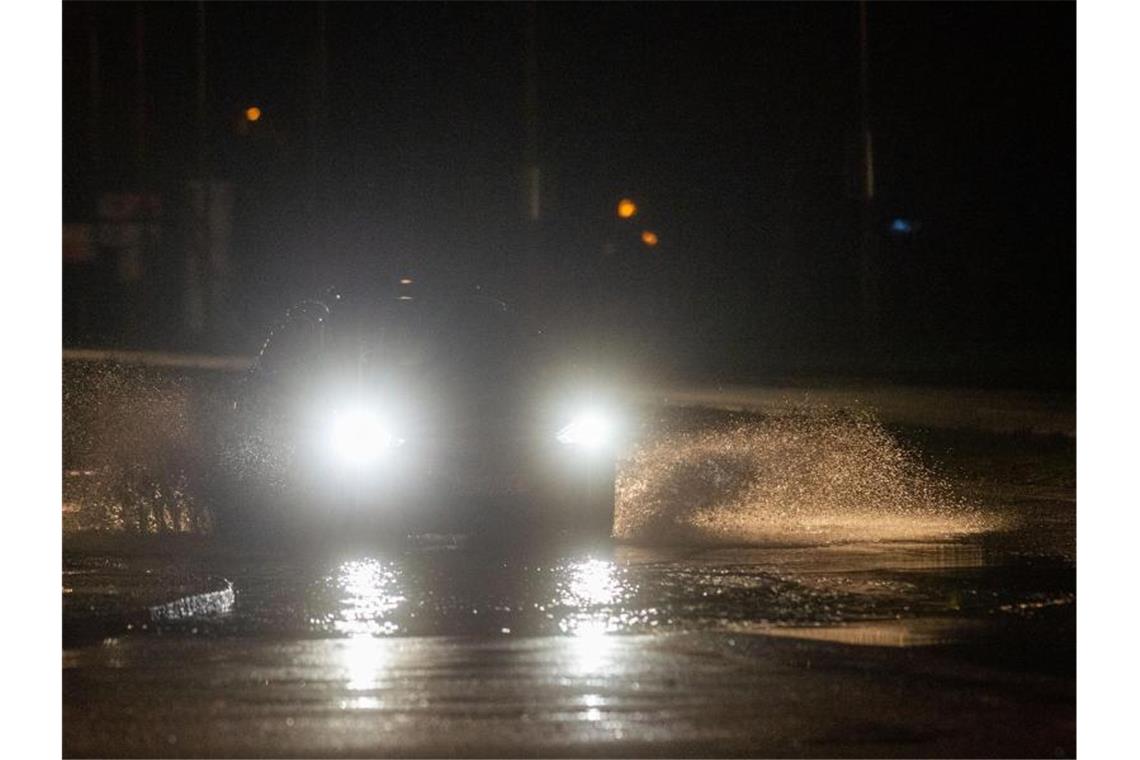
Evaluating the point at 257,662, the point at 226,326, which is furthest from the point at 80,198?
the point at 257,662

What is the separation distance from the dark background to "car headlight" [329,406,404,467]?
38.6m

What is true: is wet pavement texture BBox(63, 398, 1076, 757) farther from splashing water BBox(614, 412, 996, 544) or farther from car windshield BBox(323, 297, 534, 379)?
car windshield BBox(323, 297, 534, 379)

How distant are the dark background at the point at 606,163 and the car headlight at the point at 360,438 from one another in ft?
127

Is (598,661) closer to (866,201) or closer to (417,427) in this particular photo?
(417,427)

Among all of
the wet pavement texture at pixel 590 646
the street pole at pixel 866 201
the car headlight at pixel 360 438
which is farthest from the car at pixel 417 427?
the street pole at pixel 866 201

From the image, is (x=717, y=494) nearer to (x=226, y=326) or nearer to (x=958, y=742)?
(x=958, y=742)

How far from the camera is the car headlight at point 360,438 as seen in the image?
1346 centimetres

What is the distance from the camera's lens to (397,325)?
1411cm

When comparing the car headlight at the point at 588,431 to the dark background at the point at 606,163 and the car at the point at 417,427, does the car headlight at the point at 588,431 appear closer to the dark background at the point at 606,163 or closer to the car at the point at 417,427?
the car at the point at 417,427

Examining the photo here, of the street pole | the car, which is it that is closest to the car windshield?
the car

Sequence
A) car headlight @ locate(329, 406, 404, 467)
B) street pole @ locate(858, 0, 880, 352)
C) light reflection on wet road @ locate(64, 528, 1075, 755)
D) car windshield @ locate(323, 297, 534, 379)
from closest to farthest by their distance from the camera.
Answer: light reflection on wet road @ locate(64, 528, 1075, 755)
car headlight @ locate(329, 406, 404, 467)
car windshield @ locate(323, 297, 534, 379)
street pole @ locate(858, 0, 880, 352)

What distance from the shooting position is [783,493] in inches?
658

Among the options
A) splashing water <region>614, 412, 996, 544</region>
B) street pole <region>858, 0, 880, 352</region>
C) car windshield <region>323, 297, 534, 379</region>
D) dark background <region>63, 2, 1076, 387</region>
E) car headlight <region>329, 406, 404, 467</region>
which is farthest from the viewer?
dark background <region>63, 2, 1076, 387</region>

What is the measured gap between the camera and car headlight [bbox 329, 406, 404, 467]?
13461 millimetres
